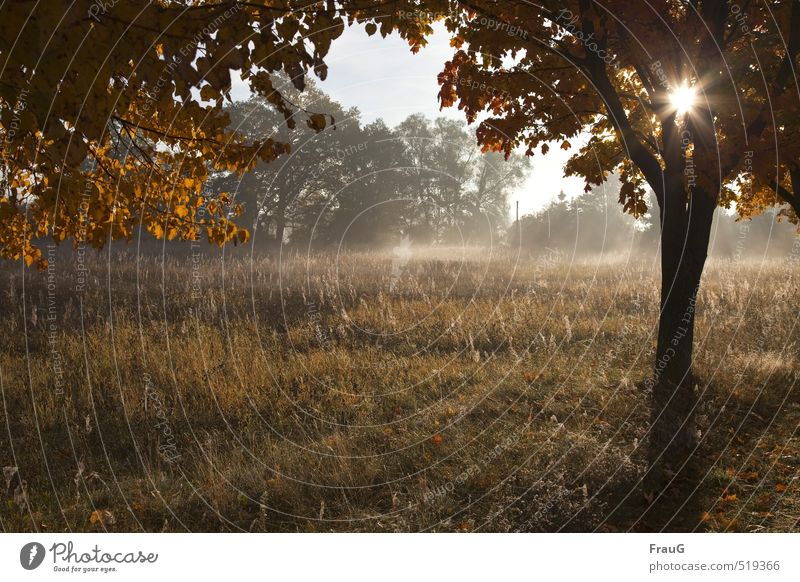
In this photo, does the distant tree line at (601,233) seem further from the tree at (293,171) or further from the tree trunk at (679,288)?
the tree trunk at (679,288)

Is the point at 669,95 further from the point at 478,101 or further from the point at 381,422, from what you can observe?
the point at 381,422

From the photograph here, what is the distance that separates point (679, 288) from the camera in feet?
22.9

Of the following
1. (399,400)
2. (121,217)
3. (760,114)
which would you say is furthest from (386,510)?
(760,114)

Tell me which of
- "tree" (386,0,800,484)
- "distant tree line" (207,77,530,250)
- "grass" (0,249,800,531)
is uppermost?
"distant tree line" (207,77,530,250)

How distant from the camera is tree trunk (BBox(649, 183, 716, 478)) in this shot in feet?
22.5

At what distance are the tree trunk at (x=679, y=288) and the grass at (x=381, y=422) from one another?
35 centimetres

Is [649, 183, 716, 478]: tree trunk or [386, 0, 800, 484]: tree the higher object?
[386, 0, 800, 484]: tree

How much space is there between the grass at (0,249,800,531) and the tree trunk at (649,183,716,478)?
346 mm

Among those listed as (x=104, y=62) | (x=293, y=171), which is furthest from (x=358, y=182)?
(x=104, y=62)

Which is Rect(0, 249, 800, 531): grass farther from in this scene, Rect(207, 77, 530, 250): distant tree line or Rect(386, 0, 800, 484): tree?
Rect(207, 77, 530, 250): distant tree line

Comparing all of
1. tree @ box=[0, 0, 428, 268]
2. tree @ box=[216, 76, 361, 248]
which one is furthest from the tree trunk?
tree @ box=[216, 76, 361, 248]

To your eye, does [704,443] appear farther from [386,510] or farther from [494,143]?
[494,143]

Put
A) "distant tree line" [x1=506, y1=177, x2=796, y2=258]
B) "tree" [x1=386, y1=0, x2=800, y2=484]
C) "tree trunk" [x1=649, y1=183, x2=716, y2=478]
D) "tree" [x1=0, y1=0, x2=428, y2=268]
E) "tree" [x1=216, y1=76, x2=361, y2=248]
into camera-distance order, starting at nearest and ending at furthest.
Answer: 1. "tree" [x1=0, y1=0, x2=428, y2=268]
2. "tree" [x1=386, y1=0, x2=800, y2=484]
3. "tree trunk" [x1=649, y1=183, x2=716, y2=478]
4. "tree" [x1=216, y1=76, x2=361, y2=248]
5. "distant tree line" [x1=506, y1=177, x2=796, y2=258]

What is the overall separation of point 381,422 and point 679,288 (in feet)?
13.2
